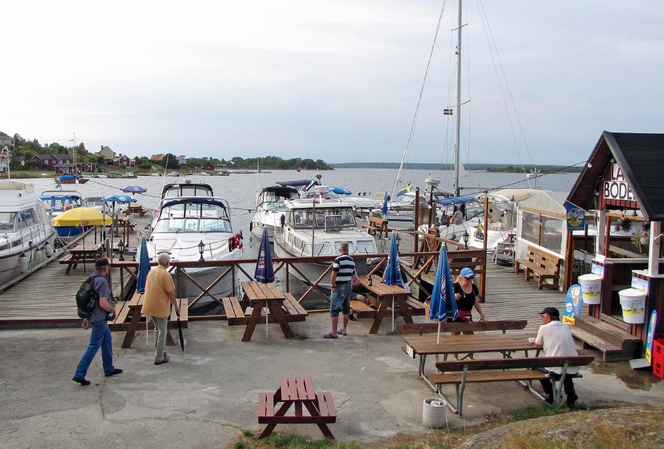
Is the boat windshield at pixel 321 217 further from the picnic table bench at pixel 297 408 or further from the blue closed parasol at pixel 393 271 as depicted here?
the picnic table bench at pixel 297 408

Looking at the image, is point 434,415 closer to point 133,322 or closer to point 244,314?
point 244,314

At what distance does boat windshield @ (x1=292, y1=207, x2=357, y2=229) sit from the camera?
1667 cm

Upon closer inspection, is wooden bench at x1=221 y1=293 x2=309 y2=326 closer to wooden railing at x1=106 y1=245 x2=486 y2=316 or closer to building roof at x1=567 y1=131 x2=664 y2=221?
wooden railing at x1=106 y1=245 x2=486 y2=316

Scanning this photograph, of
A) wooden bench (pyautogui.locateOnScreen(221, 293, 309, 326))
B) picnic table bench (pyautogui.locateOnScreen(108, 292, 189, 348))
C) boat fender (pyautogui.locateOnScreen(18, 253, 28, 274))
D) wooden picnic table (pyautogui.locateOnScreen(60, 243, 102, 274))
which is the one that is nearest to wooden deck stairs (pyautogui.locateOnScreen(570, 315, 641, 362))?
wooden bench (pyautogui.locateOnScreen(221, 293, 309, 326))

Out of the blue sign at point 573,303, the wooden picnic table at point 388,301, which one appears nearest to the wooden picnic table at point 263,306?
the wooden picnic table at point 388,301

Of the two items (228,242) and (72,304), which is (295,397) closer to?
(72,304)

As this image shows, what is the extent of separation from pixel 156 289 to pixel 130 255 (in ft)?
47.3

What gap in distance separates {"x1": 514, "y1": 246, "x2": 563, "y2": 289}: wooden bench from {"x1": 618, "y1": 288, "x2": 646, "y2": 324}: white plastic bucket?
16.3ft

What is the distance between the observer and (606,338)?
25.9ft

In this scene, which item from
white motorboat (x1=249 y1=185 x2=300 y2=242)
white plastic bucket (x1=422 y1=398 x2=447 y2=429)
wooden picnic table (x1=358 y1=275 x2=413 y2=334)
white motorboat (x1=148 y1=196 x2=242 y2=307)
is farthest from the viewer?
white motorboat (x1=249 y1=185 x2=300 y2=242)

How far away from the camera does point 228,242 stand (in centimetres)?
1421

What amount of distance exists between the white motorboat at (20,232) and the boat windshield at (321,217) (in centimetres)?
810

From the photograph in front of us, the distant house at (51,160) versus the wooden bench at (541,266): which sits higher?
the distant house at (51,160)

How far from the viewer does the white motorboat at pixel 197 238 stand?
511 inches
